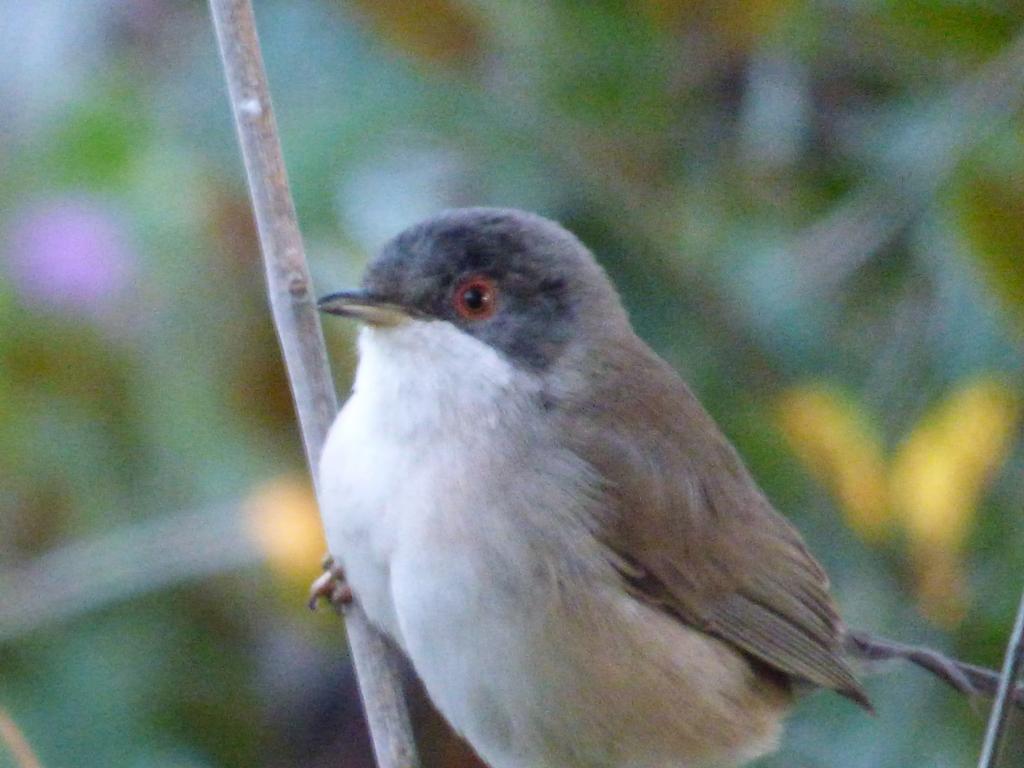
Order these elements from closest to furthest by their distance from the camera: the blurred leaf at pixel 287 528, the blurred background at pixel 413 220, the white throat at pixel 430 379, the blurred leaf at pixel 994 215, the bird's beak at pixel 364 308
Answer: the bird's beak at pixel 364 308, the white throat at pixel 430 379, the blurred leaf at pixel 994 215, the blurred background at pixel 413 220, the blurred leaf at pixel 287 528

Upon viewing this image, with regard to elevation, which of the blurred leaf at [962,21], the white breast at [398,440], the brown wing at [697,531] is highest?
the blurred leaf at [962,21]

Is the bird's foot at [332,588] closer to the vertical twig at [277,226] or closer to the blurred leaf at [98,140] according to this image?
the vertical twig at [277,226]

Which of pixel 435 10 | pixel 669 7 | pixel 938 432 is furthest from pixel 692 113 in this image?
pixel 938 432

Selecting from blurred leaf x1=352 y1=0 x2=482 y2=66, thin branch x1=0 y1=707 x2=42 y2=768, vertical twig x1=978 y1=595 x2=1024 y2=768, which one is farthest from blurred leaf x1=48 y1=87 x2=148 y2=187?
vertical twig x1=978 y1=595 x2=1024 y2=768

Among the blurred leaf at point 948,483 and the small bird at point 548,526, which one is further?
the blurred leaf at point 948,483

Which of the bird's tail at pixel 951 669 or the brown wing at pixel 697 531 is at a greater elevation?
the brown wing at pixel 697 531

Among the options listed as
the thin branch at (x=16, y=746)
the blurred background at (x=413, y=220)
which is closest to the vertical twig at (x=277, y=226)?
the blurred background at (x=413, y=220)

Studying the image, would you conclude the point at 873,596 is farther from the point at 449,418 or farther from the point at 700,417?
the point at 449,418

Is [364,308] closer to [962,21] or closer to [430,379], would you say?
[430,379]

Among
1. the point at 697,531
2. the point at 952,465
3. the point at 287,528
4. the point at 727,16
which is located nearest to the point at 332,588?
the point at 287,528
